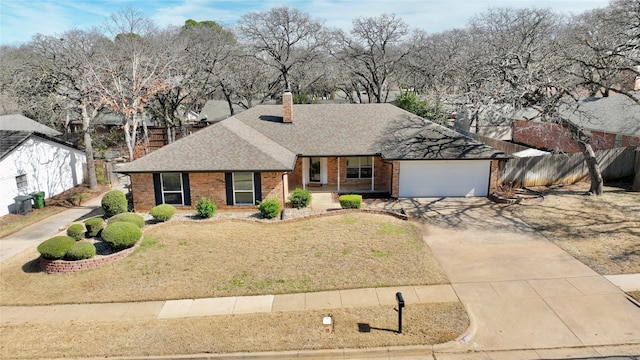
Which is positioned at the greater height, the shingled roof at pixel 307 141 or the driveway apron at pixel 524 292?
the shingled roof at pixel 307 141

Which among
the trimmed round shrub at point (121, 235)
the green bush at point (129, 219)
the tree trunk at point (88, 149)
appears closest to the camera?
the trimmed round shrub at point (121, 235)

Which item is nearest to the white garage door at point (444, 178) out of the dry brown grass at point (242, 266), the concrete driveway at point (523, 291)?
the concrete driveway at point (523, 291)

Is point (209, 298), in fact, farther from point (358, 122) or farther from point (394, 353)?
point (358, 122)

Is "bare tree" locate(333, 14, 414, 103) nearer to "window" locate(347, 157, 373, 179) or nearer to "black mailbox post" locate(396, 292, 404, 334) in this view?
"window" locate(347, 157, 373, 179)

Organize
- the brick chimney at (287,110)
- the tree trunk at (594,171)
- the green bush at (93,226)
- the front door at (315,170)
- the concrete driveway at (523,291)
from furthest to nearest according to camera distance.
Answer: the brick chimney at (287,110), the front door at (315,170), the tree trunk at (594,171), the green bush at (93,226), the concrete driveway at (523,291)

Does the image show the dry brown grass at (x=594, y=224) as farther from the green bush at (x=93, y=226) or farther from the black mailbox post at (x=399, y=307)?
the green bush at (x=93, y=226)

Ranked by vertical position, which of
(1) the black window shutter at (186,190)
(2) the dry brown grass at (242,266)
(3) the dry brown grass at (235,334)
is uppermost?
(1) the black window shutter at (186,190)

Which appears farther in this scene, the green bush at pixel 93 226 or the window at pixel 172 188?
the window at pixel 172 188

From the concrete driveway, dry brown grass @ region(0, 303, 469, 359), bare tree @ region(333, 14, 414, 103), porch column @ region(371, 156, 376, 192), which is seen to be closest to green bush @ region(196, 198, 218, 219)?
dry brown grass @ region(0, 303, 469, 359)
